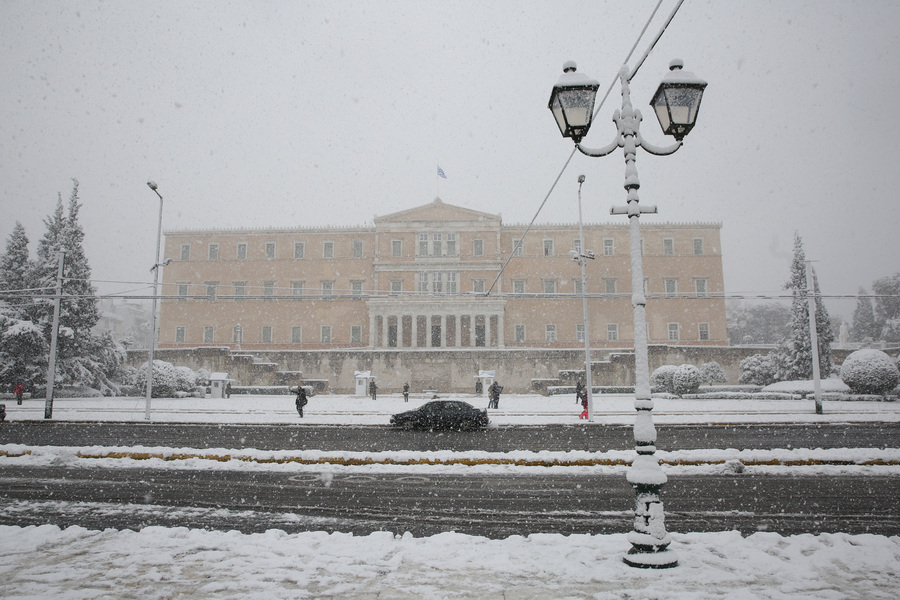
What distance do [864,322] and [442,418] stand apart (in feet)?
272

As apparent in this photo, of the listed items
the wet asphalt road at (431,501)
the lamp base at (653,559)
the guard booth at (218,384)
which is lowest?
the wet asphalt road at (431,501)

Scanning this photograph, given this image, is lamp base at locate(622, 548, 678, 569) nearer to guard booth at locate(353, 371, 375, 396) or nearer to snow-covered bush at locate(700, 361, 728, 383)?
guard booth at locate(353, 371, 375, 396)

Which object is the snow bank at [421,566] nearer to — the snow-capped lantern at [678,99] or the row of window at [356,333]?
the snow-capped lantern at [678,99]

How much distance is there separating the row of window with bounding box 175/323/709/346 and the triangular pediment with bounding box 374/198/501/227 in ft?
37.7

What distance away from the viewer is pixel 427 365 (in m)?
43.0

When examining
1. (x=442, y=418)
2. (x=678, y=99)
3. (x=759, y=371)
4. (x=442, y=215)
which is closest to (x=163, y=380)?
(x=442, y=418)

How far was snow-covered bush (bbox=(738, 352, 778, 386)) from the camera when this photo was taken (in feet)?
138

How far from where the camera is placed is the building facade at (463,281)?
53688 millimetres

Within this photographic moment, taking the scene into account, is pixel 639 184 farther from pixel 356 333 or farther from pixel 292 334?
pixel 292 334

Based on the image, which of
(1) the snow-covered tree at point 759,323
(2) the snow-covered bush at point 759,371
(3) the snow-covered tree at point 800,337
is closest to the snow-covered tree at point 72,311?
(2) the snow-covered bush at point 759,371

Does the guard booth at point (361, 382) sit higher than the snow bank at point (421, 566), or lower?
higher

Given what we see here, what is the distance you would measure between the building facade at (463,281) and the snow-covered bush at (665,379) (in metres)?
14.9

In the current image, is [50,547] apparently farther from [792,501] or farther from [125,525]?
[792,501]

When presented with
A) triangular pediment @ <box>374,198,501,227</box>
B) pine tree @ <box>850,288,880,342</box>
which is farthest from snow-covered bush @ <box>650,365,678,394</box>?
pine tree @ <box>850,288,880,342</box>
